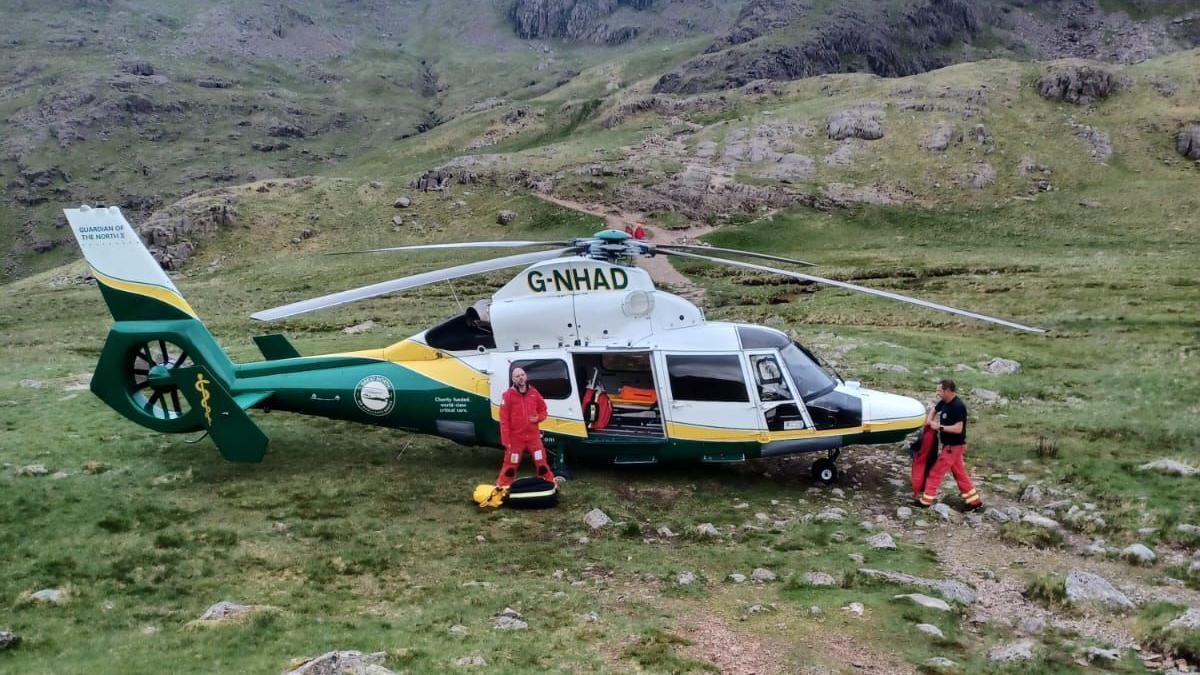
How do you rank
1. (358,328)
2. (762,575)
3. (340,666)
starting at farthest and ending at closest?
1. (358,328)
2. (762,575)
3. (340,666)

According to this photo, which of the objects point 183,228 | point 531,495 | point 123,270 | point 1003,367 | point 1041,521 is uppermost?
point 183,228

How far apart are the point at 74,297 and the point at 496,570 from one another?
A: 162ft

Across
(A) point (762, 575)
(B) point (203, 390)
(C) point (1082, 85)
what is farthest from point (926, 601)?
(C) point (1082, 85)

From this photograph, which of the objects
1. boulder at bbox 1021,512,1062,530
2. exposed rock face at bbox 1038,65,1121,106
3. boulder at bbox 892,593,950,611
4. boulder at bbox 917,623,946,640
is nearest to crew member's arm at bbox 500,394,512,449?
boulder at bbox 892,593,950,611

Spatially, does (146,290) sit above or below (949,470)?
above

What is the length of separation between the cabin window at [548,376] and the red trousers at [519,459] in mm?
1111

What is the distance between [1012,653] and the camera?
263 inches

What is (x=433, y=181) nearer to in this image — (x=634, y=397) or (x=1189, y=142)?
(x=634, y=397)

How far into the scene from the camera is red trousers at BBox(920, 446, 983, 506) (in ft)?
36.8

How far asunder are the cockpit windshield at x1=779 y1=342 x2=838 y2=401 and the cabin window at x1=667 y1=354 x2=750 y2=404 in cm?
90

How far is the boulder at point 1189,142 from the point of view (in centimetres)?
5966

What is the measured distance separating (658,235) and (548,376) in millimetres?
45399

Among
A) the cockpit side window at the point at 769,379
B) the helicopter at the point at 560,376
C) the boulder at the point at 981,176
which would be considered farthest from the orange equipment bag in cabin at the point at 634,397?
the boulder at the point at 981,176

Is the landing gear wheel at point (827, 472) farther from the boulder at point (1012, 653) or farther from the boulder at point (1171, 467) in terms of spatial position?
the boulder at point (1012, 653)
